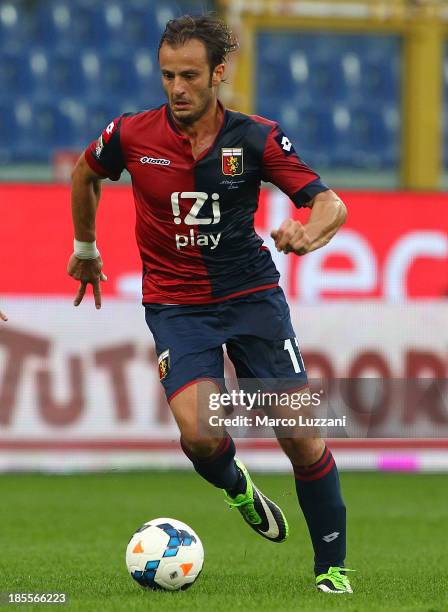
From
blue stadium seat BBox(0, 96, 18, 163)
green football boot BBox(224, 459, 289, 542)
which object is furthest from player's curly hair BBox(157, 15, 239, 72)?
blue stadium seat BBox(0, 96, 18, 163)

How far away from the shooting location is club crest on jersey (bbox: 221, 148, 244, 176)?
15.4 feet

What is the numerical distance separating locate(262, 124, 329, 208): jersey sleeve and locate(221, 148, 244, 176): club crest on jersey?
0.09 meters

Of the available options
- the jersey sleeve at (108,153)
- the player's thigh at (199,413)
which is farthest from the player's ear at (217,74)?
the player's thigh at (199,413)

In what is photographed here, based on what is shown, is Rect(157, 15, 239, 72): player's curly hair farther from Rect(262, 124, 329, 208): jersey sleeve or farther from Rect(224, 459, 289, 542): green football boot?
Rect(224, 459, 289, 542): green football boot

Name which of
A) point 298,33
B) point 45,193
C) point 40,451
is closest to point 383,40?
point 298,33

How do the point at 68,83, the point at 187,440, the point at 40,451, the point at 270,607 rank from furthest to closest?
the point at 68,83 → the point at 40,451 → the point at 187,440 → the point at 270,607

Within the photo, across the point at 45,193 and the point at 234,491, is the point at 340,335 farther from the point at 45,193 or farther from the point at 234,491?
the point at 234,491

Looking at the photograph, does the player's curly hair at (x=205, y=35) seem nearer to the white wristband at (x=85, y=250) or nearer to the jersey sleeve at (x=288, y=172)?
the jersey sleeve at (x=288, y=172)

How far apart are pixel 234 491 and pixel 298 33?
33.5 ft

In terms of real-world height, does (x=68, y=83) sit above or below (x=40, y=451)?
above

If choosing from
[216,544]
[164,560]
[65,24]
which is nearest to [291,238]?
[164,560]

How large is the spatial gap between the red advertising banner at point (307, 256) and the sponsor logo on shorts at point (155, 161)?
19.1ft

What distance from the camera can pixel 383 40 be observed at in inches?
578

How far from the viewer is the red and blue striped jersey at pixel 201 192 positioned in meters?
4.69
